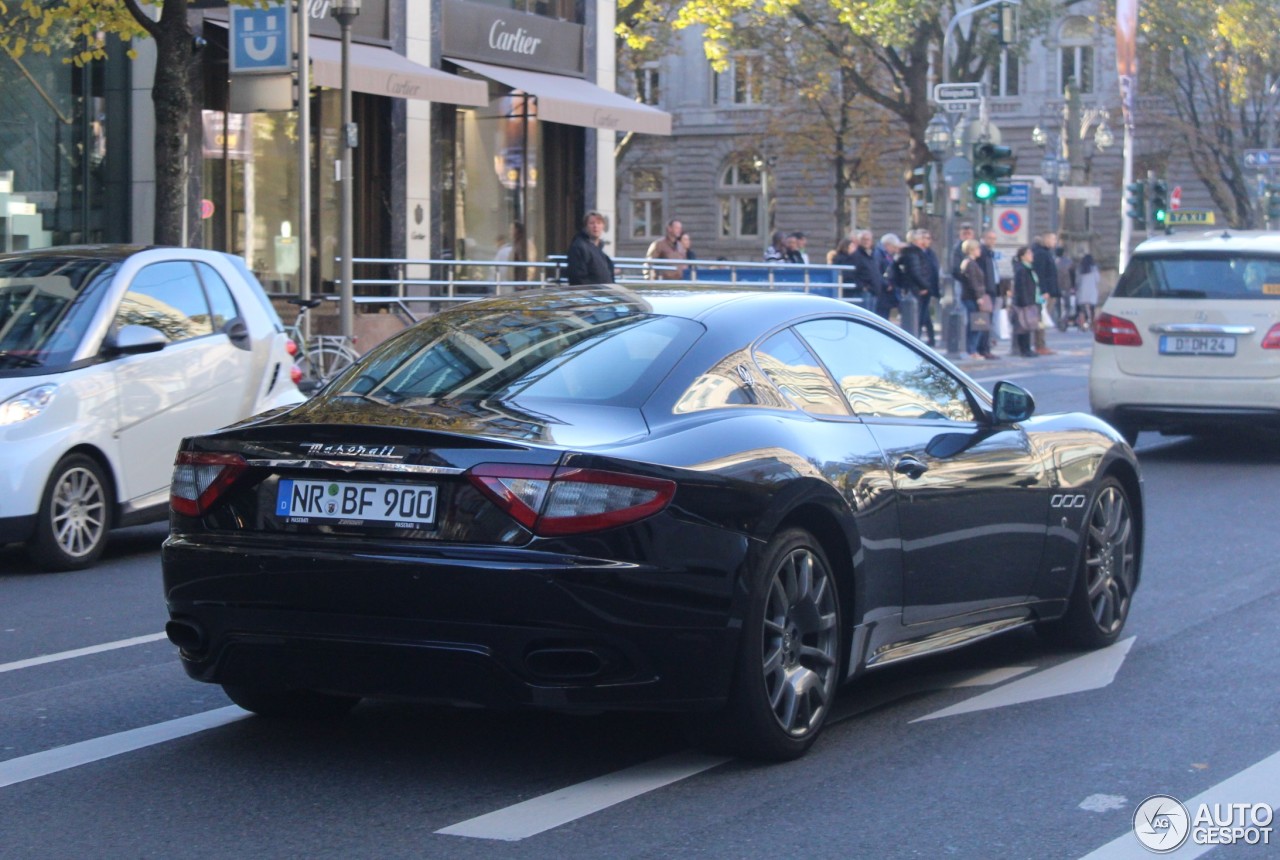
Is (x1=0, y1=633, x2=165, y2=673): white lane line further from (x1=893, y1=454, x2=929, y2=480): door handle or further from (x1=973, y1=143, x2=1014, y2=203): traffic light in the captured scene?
(x1=973, y1=143, x2=1014, y2=203): traffic light

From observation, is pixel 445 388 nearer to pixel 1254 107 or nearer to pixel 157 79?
pixel 157 79

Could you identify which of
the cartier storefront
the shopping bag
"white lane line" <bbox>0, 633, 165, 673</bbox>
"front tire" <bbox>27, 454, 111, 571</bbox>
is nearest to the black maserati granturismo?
"white lane line" <bbox>0, 633, 165, 673</bbox>

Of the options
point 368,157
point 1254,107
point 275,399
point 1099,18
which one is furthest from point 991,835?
point 1254,107

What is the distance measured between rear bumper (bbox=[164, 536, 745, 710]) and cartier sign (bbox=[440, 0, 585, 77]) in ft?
77.4

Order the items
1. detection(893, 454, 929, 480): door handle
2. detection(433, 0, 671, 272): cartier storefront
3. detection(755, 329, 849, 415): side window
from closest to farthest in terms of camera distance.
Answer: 1. detection(755, 329, 849, 415): side window
2. detection(893, 454, 929, 480): door handle
3. detection(433, 0, 671, 272): cartier storefront

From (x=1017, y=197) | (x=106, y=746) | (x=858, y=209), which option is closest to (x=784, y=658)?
(x=106, y=746)

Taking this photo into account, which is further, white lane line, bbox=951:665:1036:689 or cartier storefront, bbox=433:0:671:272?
cartier storefront, bbox=433:0:671:272

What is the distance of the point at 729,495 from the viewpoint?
5.11 metres

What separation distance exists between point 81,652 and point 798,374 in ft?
10.3

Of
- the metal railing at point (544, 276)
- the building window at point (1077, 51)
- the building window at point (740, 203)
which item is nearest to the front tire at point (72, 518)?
the metal railing at point (544, 276)

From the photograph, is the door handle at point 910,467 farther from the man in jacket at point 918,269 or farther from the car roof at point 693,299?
the man in jacket at point 918,269

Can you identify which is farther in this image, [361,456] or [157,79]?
[157,79]

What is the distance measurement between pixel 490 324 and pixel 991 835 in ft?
7.39

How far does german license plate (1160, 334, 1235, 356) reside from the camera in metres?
14.8
